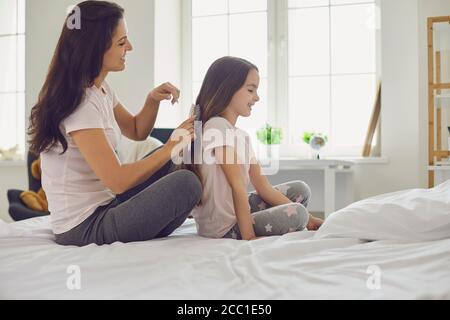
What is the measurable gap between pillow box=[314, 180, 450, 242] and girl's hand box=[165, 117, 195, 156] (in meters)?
0.36

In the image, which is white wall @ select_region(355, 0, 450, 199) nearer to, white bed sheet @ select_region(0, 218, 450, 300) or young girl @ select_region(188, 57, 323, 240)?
young girl @ select_region(188, 57, 323, 240)

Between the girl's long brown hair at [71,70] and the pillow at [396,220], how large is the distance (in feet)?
2.12

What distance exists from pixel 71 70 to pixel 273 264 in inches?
26.1

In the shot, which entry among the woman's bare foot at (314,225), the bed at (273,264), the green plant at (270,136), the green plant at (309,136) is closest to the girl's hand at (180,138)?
the bed at (273,264)

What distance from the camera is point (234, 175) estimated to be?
1287mm

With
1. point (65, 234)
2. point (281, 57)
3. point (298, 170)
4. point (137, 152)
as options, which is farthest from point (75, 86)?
point (281, 57)

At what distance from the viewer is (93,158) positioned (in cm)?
115

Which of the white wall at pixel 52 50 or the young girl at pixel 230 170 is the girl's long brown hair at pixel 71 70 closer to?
the young girl at pixel 230 170

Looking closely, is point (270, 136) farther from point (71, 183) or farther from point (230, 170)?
point (71, 183)

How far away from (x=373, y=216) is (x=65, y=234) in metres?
0.72

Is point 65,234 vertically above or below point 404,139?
below

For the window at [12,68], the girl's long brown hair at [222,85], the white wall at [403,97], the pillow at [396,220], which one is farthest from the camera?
the window at [12,68]

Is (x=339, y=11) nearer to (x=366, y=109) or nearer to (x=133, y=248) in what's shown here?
(x=366, y=109)

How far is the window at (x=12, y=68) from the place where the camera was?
Answer: 380 centimetres
